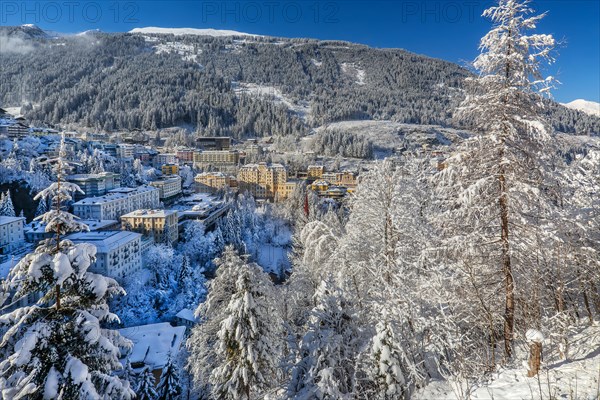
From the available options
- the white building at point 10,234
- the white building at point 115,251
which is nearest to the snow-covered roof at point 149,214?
the white building at point 115,251

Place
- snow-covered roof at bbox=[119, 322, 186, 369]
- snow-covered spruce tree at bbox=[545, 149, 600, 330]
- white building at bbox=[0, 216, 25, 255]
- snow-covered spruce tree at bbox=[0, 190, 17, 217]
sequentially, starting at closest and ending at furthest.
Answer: snow-covered spruce tree at bbox=[545, 149, 600, 330] → snow-covered roof at bbox=[119, 322, 186, 369] → white building at bbox=[0, 216, 25, 255] → snow-covered spruce tree at bbox=[0, 190, 17, 217]

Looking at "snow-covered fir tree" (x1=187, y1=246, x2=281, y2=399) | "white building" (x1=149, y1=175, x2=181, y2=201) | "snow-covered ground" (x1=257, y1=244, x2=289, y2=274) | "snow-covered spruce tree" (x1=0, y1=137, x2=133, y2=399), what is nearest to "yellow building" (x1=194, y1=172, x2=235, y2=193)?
"white building" (x1=149, y1=175, x2=181, y2=201)

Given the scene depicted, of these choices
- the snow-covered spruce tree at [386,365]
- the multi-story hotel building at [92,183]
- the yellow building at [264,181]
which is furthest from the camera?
the yellow building at [264,181]

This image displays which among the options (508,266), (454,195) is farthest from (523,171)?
(508,266)

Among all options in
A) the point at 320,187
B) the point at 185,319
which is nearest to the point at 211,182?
the point at 320,187

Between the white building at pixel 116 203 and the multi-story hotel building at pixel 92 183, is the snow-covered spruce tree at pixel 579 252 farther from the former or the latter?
the multi-story hotel building at pixel 92 183

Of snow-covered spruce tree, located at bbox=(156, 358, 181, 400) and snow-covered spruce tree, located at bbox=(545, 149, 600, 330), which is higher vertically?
snow-covered spruce tree, located at bbox=(545, 149, 600, 330)

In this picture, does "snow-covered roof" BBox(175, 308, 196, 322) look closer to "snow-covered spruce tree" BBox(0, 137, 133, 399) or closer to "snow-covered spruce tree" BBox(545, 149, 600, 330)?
"snow-covered spruce tree" BBox(0, 137, 133, 399)
